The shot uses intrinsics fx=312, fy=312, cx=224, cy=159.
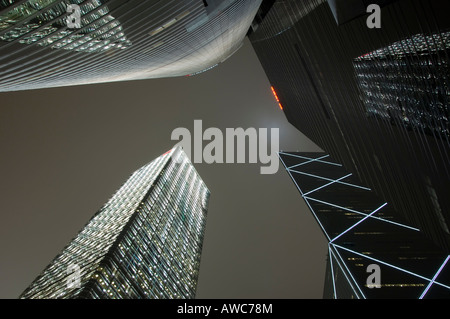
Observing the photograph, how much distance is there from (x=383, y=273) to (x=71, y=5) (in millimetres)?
29419

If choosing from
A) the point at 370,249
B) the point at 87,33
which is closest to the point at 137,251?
the point at 370,249

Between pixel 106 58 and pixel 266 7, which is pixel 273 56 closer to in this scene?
pixel 266 7

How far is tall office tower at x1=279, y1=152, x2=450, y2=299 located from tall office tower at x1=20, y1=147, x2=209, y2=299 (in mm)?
32317

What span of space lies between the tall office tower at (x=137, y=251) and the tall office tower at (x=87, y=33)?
112 ft

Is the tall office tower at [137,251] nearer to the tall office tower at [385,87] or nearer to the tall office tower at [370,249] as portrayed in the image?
the tall office tower at [370,249]

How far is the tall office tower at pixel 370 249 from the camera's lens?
25206 millimetres

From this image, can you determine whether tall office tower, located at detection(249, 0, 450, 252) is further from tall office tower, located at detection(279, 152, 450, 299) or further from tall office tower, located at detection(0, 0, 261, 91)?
tall office tower, located at detection(0, 0, 261, 91)

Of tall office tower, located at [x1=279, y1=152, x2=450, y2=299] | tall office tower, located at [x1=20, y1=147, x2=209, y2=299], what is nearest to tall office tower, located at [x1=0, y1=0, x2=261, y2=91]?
tall office tower, located at [x1=279, y1=152, x2=450, y2=299]

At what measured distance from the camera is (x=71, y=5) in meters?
11.8

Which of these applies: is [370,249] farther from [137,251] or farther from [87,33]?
[137,251]

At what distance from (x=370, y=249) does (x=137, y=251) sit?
4318 cm

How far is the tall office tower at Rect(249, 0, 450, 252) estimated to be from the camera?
675 inches

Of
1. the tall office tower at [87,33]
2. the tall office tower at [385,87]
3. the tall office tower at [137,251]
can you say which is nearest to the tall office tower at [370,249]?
the tall office tower at [385,87]
